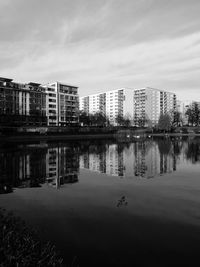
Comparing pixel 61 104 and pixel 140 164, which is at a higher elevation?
pixel 61 104

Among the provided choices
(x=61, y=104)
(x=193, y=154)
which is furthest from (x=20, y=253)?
(x=61, y=104)

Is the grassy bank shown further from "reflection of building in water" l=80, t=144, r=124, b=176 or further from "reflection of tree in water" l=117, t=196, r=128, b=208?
"reflection of building in water" l=80, t=144, r=124, b=176

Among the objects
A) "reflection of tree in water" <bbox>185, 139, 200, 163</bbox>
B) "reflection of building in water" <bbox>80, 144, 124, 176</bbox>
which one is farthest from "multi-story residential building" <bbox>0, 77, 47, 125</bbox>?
"reflection of building in water" <bbox>80, 144, 124, 176</bbox>

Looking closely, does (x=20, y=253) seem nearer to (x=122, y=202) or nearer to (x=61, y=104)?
(x=122, y=202)

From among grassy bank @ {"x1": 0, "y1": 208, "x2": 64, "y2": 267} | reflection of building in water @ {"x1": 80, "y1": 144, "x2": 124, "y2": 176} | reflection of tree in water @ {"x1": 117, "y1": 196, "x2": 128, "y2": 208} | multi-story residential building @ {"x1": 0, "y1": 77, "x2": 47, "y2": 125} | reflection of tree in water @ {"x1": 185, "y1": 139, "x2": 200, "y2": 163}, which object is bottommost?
reflection of building in water @ {"x1": 80, "y1": 144, "x2": 124, "y2": 176}

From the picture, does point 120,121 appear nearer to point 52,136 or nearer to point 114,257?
point 52,136

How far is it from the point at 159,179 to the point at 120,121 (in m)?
168

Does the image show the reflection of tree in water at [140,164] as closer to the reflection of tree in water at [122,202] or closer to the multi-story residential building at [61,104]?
the reflection of tree in water at [122,202]

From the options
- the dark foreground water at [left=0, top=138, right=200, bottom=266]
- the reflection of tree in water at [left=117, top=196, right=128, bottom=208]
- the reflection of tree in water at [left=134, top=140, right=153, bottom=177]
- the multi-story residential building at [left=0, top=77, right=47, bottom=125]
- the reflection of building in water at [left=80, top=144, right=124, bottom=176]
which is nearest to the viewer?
the dark foreground water at [left=0, top=138, right=200, bottom=266]

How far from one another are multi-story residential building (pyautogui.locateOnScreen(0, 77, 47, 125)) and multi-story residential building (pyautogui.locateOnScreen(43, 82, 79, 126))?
5.52m

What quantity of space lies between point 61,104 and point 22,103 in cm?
2935

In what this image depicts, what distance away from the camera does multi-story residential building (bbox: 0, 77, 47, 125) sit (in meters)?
130

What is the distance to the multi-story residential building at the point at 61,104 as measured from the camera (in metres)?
158

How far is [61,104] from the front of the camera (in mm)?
164625
